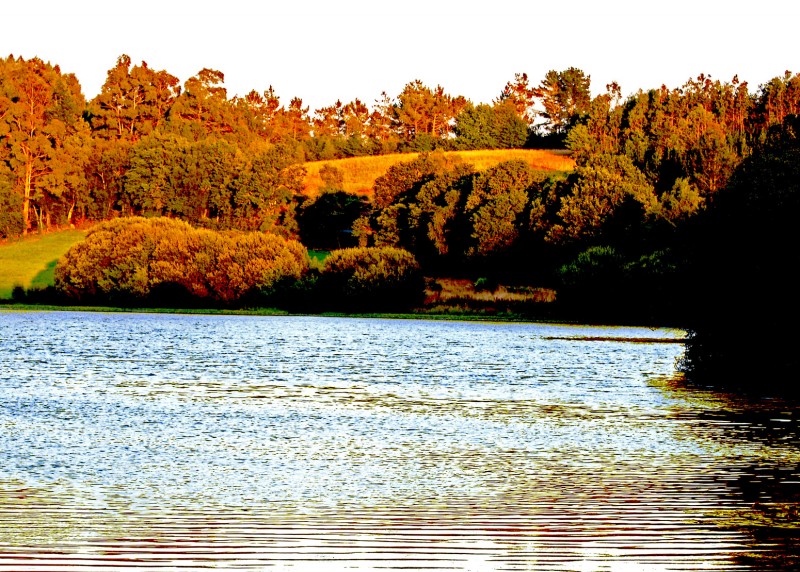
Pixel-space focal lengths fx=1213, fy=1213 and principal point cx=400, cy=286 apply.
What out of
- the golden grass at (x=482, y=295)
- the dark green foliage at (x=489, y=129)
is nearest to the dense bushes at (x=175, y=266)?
the golden grass at (x=482, y=295)

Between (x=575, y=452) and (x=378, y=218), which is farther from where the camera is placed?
(x=378, y=218)

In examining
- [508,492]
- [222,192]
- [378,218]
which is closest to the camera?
[508,492]

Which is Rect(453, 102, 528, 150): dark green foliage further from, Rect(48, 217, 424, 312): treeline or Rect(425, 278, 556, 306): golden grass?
Rect(48, 217, 424, 312): treeline

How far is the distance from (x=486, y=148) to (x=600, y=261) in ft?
293

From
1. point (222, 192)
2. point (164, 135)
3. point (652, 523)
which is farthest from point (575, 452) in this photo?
point (164, 135)

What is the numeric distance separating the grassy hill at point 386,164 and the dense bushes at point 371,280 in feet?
147

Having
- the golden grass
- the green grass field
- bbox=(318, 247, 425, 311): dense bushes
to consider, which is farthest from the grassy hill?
bbox=(318, 247, 425, 311): dense bushes

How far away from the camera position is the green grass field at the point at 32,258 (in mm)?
99938

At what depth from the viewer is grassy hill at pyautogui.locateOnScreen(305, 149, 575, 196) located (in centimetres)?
13388

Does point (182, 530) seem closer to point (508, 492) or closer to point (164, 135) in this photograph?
point (508, 492)

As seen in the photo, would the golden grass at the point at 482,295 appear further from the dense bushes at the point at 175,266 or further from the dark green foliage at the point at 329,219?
the dark green foliage at the point at 329,219

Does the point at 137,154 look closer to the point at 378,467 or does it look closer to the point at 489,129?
the point at 489,129

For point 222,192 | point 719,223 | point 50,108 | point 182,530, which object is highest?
point 50,108

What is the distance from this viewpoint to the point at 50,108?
135m
